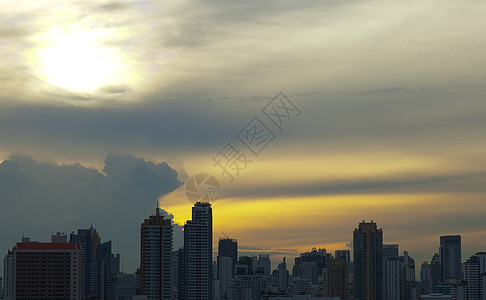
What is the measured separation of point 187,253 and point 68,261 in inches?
1931

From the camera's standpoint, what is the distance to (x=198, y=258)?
18225cm

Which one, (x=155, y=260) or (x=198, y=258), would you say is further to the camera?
(x=198, y=258)

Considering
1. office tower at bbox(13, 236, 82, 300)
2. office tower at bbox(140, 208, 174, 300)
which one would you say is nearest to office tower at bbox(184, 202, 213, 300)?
office tower at bbox(140, 208, 174, 300)

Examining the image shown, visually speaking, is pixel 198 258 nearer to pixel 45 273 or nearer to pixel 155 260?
pixel 155 260

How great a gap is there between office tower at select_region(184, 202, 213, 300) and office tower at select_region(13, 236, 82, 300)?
46.0 metres

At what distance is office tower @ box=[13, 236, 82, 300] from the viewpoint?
441 feet

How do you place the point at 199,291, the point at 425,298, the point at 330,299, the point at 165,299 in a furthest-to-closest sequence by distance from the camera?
the point at 425,298 < the point at 199,291 < the point at 330,299 < the point at 165,299

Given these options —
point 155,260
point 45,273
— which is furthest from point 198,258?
point 45,273

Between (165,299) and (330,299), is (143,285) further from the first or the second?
(330,299)

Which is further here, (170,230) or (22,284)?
(170,230)

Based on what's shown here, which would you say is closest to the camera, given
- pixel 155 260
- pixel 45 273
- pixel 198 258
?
pixel 45 273

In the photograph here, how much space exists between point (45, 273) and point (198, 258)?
179 feet

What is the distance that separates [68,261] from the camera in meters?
137

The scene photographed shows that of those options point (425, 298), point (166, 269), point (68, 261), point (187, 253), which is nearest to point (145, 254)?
point (166, 269)
